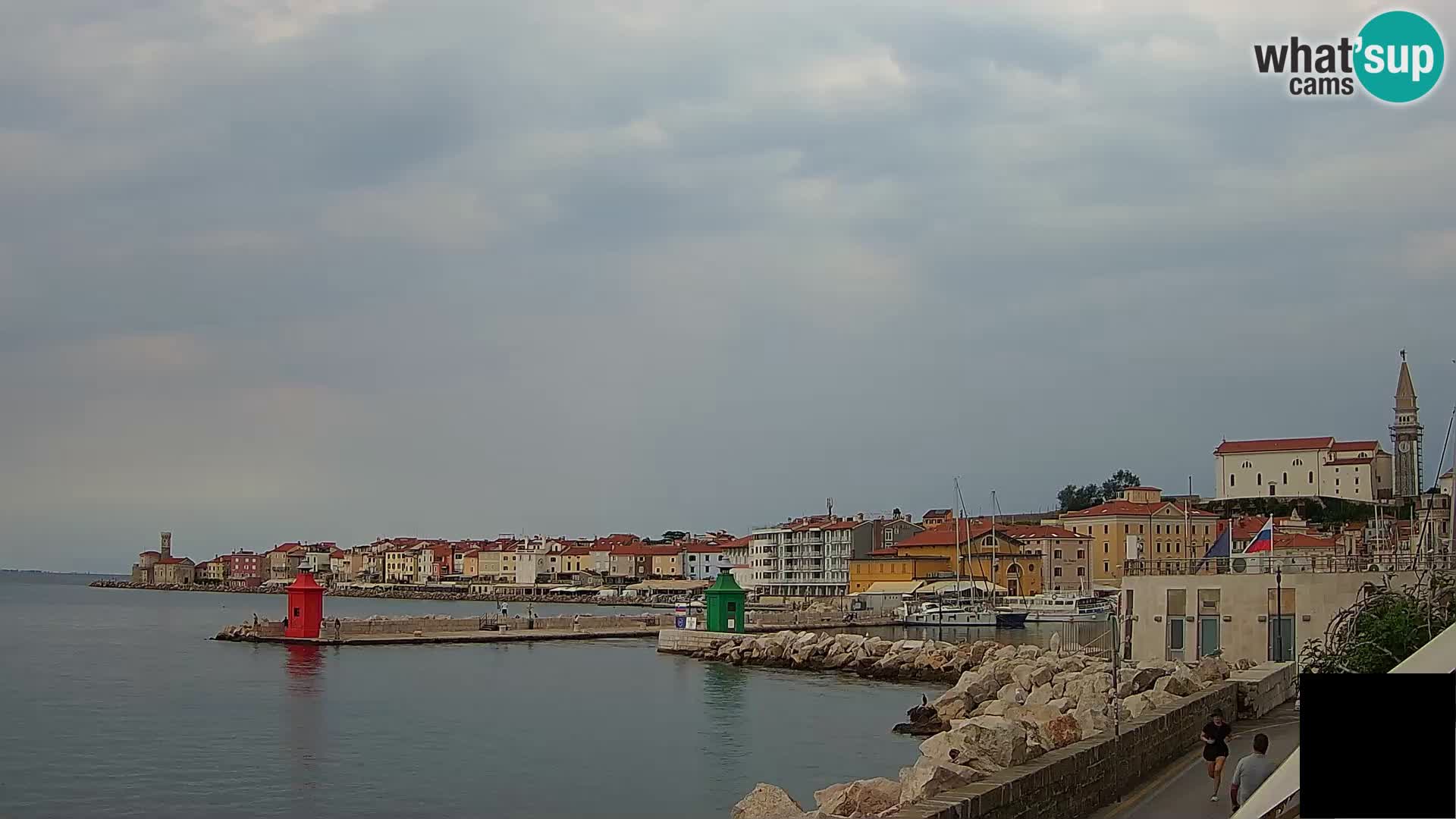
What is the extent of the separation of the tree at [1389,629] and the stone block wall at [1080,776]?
188cm

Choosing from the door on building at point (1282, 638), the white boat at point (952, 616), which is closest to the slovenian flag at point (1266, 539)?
the door on building at point (1282, 638)

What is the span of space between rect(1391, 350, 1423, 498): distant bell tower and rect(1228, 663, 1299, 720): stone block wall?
10133 cm

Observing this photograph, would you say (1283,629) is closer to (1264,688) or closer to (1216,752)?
(1264,688)

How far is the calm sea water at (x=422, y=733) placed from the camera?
23156 millimetres

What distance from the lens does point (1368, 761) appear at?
4133 millimetres

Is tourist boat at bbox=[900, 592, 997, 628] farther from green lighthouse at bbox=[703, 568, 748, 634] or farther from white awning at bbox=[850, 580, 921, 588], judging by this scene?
green lighthouse at bbox=[703, 568, 748, 634]

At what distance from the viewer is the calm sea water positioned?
23.2 metres

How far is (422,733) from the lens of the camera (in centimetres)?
3173

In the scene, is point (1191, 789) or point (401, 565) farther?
point (401, 565)

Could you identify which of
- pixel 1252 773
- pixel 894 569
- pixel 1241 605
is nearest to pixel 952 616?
pixel 894 569

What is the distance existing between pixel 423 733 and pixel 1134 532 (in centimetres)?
7914

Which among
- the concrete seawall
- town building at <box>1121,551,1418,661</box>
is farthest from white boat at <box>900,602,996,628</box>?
town building at <box>1121,551,1418,661</box>

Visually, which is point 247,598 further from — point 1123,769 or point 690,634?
point 1123,769

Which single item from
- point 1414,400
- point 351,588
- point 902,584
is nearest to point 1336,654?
point 902,584
